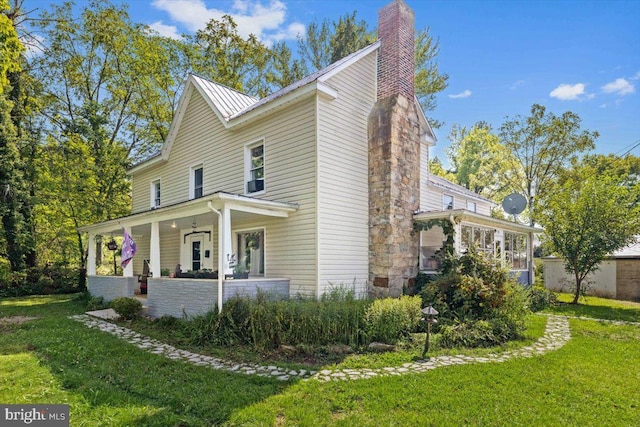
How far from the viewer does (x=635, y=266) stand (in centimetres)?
1689

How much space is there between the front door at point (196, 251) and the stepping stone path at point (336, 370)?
501cm

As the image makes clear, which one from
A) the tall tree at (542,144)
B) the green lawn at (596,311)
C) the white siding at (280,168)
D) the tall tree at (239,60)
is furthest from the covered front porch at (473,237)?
the tall tree at (239,60)

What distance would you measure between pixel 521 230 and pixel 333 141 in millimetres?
10441

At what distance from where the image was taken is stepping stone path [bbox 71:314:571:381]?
5.54 m

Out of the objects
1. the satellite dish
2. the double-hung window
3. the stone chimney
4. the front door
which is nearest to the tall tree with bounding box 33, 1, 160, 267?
the front door

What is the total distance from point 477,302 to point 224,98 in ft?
35.1

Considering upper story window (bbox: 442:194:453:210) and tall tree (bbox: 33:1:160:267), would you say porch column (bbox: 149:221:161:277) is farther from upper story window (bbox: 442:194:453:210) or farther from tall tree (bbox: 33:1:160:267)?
upper story window (bbox: 442:194:453:210)

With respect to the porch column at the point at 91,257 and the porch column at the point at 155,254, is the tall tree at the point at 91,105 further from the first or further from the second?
the porch column at the point at 155,254

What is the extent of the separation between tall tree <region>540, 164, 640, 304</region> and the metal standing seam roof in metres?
13.3

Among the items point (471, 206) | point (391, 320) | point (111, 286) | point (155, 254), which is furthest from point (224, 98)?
point (471, 206)

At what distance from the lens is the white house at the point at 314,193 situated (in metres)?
9.53

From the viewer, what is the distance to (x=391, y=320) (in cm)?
757

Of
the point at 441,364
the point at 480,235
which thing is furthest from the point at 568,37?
the point at 441,364

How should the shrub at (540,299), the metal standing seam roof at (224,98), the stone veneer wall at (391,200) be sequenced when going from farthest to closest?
the shrub at (540,299) → the metal standing seam roof at (224,98) → the stone veneer wall at (391,200)
